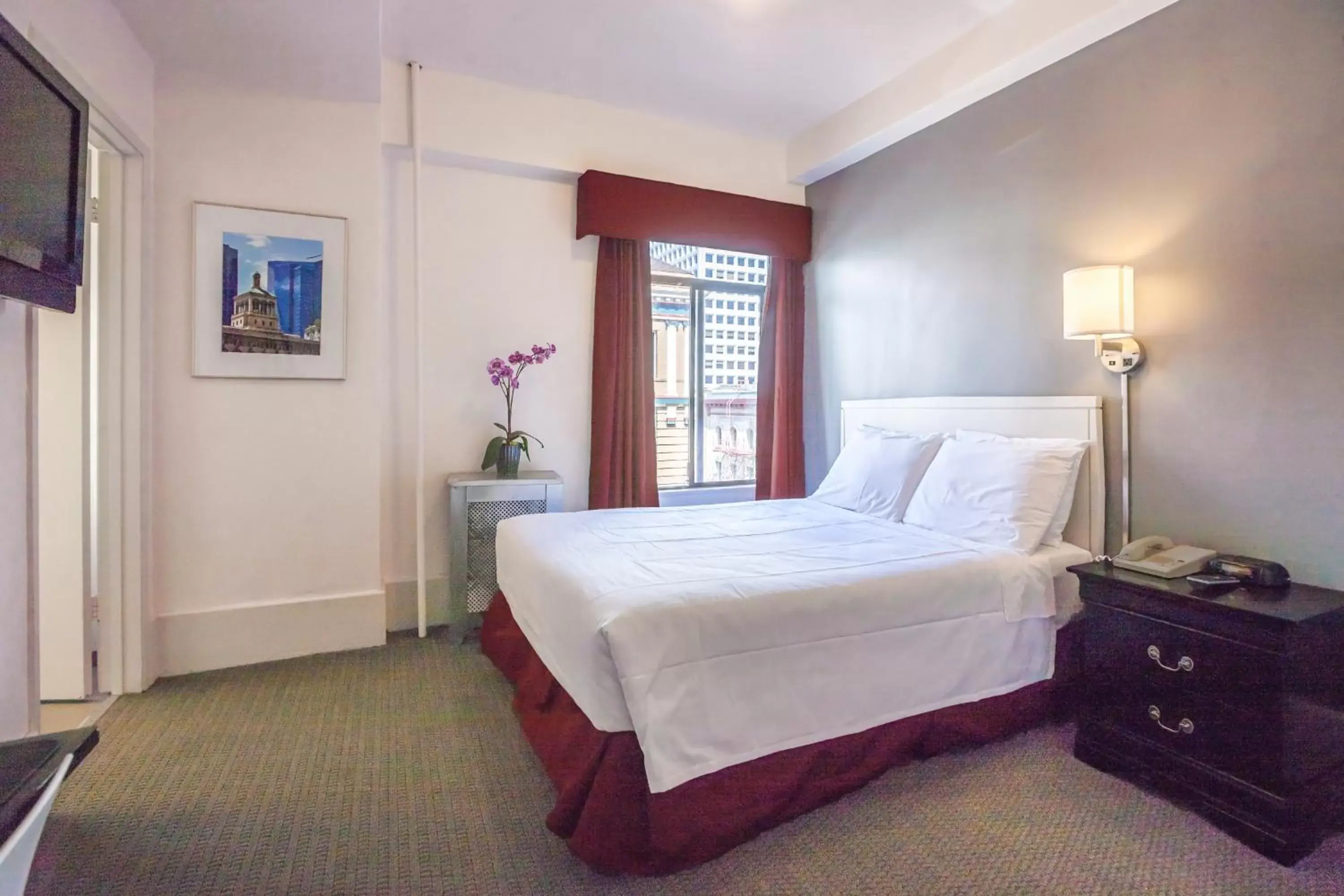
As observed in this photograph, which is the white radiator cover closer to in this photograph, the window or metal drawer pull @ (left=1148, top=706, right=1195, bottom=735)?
the window

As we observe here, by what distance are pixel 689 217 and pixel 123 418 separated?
2904 mm

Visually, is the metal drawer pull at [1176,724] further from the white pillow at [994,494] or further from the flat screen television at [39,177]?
the flat screen television at [39,177]

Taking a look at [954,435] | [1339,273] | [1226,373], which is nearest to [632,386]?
[954,435]

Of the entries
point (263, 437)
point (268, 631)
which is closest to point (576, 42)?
point (263, 437)

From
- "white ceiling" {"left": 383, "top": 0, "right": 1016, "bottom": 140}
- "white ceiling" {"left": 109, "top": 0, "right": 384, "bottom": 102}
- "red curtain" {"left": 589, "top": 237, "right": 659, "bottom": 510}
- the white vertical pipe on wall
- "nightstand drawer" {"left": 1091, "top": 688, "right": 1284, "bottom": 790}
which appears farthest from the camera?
"red curtain" {"left": 589, "top": 237, "right": 659, "bottom": 510}

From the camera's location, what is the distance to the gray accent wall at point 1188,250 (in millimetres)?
1963

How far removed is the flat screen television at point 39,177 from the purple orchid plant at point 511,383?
176cm

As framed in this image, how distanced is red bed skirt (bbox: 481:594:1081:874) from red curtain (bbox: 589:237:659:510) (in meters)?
1.62

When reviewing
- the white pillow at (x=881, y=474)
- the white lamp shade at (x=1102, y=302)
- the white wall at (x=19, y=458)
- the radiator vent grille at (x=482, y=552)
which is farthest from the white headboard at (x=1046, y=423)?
the white wall at (x=19, y=458)

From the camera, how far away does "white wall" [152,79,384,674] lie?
2.72 m

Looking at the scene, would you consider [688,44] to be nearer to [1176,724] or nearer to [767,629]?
[767,629]

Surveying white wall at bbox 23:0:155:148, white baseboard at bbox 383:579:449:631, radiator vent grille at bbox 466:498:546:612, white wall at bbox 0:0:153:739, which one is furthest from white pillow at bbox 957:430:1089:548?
white wall at bbox 23:0:155:148

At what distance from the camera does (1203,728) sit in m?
1.78

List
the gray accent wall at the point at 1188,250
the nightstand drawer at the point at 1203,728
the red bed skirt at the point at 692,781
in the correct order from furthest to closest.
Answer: the gray accent wall at the point at 1188,250, the nightstand drawer at the point at 1203,728, the red bed skirt at the point at 692,781
